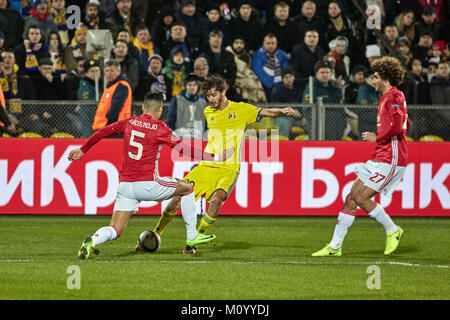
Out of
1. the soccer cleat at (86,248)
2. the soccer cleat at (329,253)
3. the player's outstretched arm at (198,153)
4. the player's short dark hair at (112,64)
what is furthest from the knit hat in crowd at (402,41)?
the soccer cleat at (86,248)

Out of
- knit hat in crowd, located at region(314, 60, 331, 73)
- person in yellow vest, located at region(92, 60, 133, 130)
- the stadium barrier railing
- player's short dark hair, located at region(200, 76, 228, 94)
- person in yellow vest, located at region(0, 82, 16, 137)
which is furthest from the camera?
knit hat in crowd, located at region(314, 60, 331, 73)

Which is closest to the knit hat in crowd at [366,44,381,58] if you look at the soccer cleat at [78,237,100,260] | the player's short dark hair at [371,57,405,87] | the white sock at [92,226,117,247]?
the player's short dark hair at [371,57,405,87]

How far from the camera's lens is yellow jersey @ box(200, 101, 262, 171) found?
453 inches

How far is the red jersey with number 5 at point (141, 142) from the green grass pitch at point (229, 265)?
1002 mm

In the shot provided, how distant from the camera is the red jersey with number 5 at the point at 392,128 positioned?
34.9ft

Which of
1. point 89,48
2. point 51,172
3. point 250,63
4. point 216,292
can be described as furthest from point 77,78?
point 216,292

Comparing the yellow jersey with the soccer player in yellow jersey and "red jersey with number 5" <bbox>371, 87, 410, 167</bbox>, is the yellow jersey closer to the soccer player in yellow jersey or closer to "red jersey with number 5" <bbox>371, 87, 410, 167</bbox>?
the soccer player in yellow jersey

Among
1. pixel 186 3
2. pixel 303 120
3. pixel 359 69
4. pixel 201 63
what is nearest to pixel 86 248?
pixel 303 120

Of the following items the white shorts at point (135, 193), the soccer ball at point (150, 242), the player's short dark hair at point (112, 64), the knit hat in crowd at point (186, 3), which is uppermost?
the knit hat in crowd at point (186, 3)

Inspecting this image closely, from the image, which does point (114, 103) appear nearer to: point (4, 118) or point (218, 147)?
point (4, 118)

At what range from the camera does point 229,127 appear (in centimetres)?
1152

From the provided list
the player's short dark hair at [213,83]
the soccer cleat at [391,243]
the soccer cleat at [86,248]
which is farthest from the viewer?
the soccer cleat at [391,243]

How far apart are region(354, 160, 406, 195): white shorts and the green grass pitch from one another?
92 cm

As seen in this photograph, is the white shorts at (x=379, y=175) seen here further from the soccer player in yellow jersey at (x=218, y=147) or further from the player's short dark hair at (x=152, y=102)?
the player's short dark hair at (x=152, y=102)
